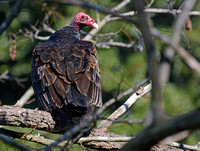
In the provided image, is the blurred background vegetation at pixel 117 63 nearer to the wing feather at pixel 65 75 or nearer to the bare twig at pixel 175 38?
the wing feather at pixel 65 75

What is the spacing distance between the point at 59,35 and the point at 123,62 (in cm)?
267

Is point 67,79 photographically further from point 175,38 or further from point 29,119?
point 175,38

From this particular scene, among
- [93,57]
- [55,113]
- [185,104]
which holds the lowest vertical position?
[185,104]

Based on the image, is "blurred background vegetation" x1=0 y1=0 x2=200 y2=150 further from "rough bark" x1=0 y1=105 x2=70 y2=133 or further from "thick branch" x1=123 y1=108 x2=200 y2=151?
"thick branch" x1=123 y1=108 x2=200 y2=151

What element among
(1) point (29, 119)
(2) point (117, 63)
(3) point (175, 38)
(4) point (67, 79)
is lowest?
(2) point (117, 63)

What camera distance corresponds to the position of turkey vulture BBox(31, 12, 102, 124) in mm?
3125

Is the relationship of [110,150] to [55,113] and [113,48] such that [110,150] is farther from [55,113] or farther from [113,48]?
[113,48]

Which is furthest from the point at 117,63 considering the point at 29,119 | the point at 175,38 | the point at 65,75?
the point at 175,38

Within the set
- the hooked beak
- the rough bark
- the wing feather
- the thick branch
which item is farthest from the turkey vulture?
the thick branch

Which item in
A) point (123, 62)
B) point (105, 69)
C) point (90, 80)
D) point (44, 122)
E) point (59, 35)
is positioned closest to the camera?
point (44, 122)

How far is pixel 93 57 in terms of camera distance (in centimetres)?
388

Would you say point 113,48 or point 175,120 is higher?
point 175,120

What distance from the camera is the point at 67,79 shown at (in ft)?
11.0

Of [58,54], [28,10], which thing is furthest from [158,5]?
[58,54]
